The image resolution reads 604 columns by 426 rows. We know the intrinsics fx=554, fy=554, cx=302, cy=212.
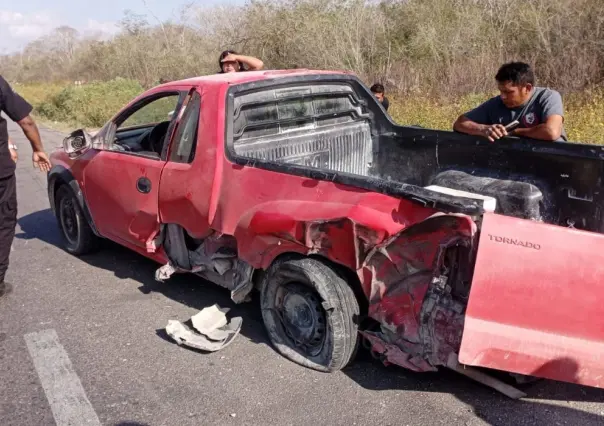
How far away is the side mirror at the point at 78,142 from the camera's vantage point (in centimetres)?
498

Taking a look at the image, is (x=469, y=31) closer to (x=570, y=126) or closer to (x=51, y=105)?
(x=570, y=126)

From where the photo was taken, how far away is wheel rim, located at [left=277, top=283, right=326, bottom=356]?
3396mm

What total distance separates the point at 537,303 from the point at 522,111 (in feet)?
7.06

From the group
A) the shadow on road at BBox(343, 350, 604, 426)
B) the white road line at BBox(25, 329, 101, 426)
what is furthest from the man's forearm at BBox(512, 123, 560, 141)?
the white road line at BBox(25, 329, 101, 426)

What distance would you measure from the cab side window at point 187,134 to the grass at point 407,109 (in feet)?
8.78

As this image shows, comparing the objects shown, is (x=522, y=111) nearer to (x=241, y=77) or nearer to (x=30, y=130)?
(x=241, y=77)

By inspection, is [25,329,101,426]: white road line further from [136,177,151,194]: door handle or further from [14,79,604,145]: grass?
[14,79,604,145]: grass

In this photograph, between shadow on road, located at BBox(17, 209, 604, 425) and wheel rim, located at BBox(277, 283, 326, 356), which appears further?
wheel rim, located at BBox(277, 283, 326, 356)

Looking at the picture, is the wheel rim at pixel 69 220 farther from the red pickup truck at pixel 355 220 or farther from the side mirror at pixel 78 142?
the side mirror at pixel 78 142

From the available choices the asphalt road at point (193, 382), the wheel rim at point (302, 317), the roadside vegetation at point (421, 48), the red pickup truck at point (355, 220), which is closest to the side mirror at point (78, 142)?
the red pickup truck at point (355, 220)

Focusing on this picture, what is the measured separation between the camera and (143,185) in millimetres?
4352

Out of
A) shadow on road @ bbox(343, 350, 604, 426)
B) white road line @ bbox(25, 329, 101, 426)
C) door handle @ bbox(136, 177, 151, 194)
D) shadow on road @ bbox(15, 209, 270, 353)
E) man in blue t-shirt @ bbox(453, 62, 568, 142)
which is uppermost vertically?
man in blue t-shirt @ bbox(453, 62, 568, 142)

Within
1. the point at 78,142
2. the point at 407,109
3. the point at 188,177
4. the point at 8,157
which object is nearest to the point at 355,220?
the point at 188,177

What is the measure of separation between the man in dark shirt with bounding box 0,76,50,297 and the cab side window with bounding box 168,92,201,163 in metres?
1.42
